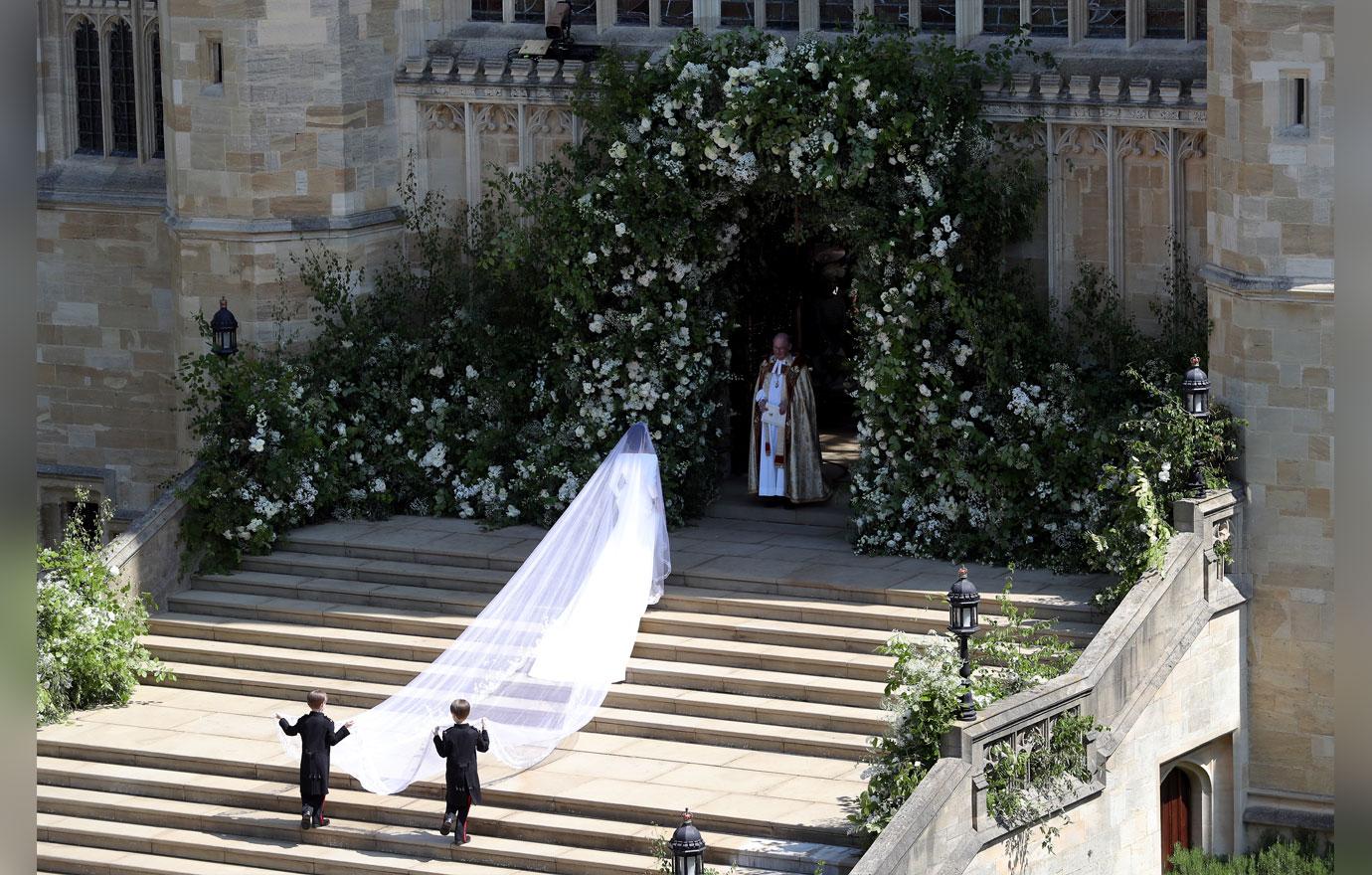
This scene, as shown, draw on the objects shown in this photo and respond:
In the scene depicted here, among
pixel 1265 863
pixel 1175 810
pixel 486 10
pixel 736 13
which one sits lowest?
pixel 1265 863

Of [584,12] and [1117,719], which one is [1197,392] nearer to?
[1117,719]

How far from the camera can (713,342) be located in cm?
1956

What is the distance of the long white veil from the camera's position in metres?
15.5

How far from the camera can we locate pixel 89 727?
16938 mm

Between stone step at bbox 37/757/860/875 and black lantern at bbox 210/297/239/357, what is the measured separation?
15.8 feet

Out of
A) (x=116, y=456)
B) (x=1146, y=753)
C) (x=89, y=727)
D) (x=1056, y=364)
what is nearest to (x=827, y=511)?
(x=1056, y=364)

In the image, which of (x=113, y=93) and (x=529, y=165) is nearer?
(x=529, y=165)

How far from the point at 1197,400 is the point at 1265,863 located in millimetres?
4069

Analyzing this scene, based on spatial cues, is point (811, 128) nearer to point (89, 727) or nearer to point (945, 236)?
point (945, 236)

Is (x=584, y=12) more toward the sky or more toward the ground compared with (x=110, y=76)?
more toward the sky

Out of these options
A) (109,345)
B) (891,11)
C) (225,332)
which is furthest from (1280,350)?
(109,345)

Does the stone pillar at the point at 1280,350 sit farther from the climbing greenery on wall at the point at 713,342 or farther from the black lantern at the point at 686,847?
the black lantern at the point at 686,847

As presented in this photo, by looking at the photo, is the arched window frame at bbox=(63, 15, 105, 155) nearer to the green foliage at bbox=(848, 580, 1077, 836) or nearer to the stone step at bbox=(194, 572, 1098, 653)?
the stone step at bbox=(194, 572, 1098, 653)

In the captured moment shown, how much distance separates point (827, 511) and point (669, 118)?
426cm
